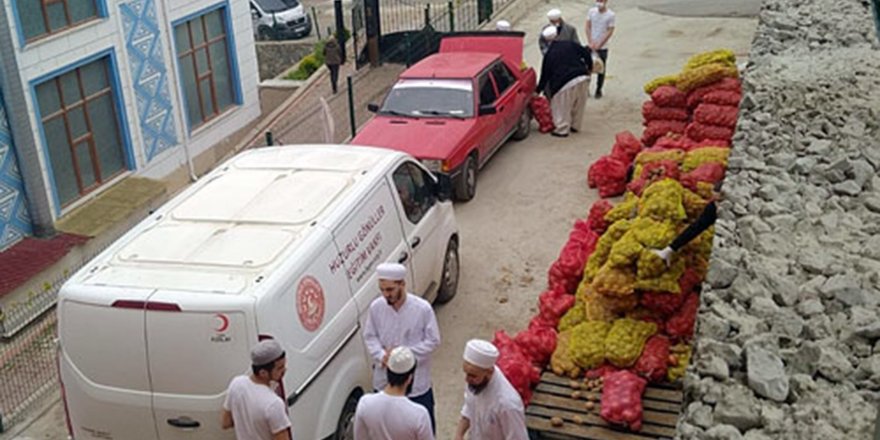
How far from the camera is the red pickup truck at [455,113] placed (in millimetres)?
13328

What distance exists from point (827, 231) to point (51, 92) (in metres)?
11.9

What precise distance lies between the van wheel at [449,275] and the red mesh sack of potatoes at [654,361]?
3.02 m

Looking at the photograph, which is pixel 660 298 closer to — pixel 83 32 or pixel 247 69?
pixel 83 32

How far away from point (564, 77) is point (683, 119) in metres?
2.48

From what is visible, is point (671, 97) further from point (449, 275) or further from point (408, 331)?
point (408, 331)

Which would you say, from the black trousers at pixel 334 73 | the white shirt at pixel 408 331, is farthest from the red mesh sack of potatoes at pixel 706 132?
the black trousers at pixel 334 73

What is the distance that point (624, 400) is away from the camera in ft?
25.0

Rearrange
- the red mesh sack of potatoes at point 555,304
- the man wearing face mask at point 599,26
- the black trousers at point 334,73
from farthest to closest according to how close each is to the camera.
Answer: the black trousers at point 334,73 < the man wearing face mask at point 599,26 < the red mesh sack of potatoes at point 555,304

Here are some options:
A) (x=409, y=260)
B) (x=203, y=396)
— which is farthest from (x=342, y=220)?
(x=203, y=396)

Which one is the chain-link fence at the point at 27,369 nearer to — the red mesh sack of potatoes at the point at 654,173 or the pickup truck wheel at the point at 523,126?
the red mesh sack of potatoes at the point at 654,173

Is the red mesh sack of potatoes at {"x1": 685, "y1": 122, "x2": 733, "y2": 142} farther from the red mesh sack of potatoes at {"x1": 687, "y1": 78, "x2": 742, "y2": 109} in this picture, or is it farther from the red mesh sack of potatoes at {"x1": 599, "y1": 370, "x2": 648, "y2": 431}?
the red mesh sack of potatoes at {"x1": 599, "y1": 370, "x2": 648, "y2": 431}

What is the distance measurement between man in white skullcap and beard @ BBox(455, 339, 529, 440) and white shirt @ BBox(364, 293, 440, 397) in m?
1.10

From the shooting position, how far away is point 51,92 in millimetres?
14797

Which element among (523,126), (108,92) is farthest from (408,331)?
(108,92)
